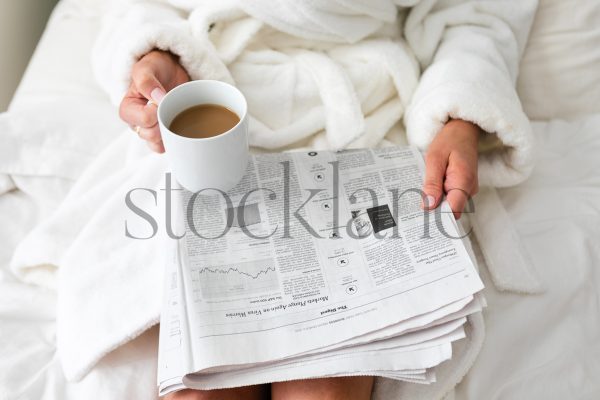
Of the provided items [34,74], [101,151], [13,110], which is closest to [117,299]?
[101,151]

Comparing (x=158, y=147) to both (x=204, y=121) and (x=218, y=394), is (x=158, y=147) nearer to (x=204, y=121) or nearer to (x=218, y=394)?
(x=204, y=121)

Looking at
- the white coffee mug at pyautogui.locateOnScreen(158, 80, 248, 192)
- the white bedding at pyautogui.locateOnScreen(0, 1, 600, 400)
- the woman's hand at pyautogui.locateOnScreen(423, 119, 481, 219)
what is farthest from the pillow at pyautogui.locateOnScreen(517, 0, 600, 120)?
the white coffee mug at pyautogui.locateOnScreen(158, 80, 248, 192)

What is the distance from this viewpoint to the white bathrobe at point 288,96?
2.18ft

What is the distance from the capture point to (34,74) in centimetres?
100

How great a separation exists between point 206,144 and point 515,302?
1.49ft

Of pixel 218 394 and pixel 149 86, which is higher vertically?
pixel 149 86

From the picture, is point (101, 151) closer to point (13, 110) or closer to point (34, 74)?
point (13, 110)

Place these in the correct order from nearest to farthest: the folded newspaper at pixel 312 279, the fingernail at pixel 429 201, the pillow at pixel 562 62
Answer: the folded newspaper at pixel 312 279 → the fingernail at pixel 429 201 → the pillow at pixel 562 62

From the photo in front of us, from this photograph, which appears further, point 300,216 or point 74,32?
point 74,32

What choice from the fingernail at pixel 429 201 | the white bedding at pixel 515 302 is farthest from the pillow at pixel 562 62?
the fingernail at pixel 429 201

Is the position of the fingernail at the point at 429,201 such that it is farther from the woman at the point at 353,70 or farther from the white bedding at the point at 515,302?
the white bedding at the point at 515,302

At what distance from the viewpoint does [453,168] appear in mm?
681

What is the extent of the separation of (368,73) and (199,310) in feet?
1.49

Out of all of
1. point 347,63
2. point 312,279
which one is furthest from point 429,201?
point 347,63
